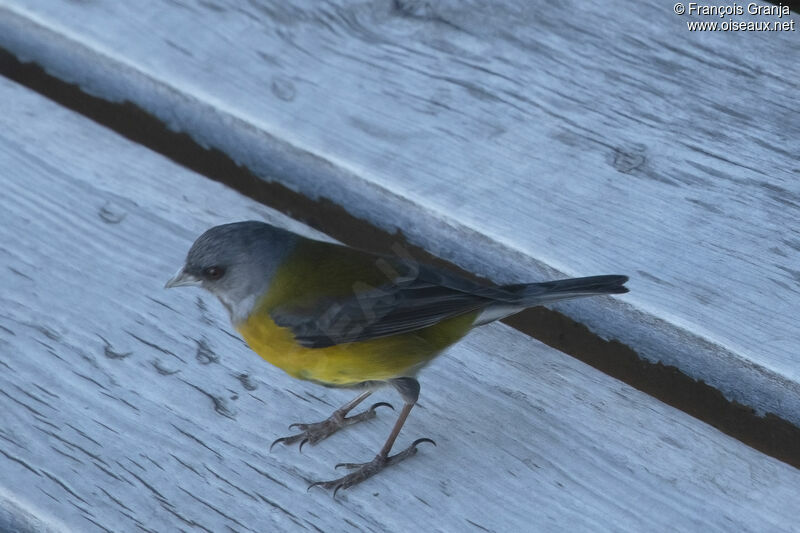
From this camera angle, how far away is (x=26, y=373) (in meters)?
2.17

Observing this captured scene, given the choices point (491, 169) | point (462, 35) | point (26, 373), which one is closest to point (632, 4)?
point (462, 35)

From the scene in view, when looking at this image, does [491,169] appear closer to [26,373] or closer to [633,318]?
[633,318]

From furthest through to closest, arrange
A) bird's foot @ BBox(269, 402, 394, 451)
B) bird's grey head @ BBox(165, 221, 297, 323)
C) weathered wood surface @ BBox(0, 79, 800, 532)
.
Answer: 1. bird's grey head @ BBox(165, 221, 297, 323)
2. bird's foot @ BBox(269, 402, 394, 451)
3. weathered wood surface @ BBox(0, 79, 800, 532)

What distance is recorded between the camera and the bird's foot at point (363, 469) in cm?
198

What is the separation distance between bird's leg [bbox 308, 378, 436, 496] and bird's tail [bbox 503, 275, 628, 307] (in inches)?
11.6

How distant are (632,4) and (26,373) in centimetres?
191

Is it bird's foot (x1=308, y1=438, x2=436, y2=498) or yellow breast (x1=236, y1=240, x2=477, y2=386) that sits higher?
yellow breast (x1=236, y1=240, x2=477, y2=386)

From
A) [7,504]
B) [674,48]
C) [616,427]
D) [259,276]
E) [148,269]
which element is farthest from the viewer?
[674,48]

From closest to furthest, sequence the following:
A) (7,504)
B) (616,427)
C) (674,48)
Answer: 1. (7,504)
2. (616,427)
3. (674,48)

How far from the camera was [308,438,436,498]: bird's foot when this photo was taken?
1.98 metres

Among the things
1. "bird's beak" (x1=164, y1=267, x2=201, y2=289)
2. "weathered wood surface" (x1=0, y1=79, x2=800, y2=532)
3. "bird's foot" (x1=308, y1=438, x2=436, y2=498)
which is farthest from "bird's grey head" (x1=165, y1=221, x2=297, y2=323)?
"bird's foot" (x1=308, y1=438, x2=436, y2=498)

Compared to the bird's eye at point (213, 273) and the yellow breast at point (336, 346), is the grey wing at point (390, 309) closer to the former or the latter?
the yellow breast at point (336, 346)

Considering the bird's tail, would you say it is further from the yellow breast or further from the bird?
the yellow breast

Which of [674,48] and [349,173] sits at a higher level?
[674,48]
